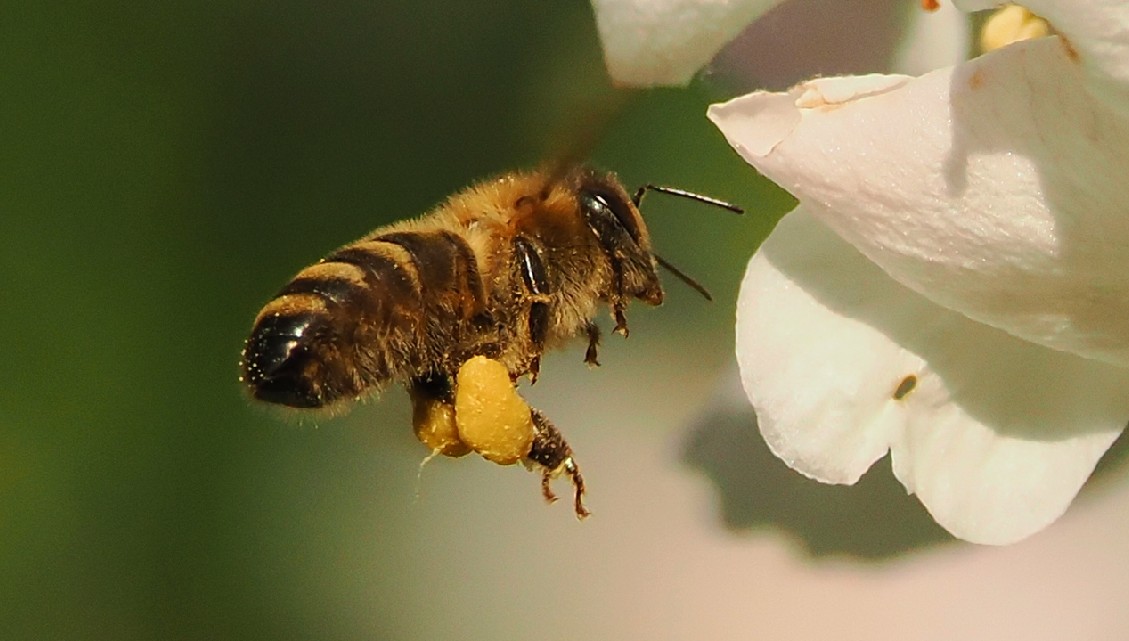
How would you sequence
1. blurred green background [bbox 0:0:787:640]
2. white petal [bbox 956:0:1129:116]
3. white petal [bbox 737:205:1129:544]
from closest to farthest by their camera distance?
white petal [bbox 956:0:1129:116], white petal [bbox 737:205:1129:544], blurred green background [bbox 0:0:787:640]

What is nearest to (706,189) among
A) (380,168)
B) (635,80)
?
(380,168)

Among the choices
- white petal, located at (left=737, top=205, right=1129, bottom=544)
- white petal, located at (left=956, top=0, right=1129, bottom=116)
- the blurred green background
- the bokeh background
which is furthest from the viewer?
the blurred green background

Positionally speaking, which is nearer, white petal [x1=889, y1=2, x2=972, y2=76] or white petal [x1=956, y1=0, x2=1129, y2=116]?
white petal [x1=956, y1=0, x2=1129, y2=116]

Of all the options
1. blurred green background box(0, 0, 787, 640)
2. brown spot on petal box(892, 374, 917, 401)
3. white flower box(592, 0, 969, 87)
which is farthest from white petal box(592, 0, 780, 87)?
blurred green background box(0, 0, 787, 640)

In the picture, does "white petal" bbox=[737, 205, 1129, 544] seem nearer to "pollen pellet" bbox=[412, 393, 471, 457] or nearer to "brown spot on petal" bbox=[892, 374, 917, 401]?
"brown spot on petal" bbox=[892, 374, 917, 401]

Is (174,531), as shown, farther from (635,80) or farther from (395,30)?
(635,80)

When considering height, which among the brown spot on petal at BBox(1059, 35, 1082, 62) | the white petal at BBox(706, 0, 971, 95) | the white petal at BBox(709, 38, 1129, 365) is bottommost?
the white petal at BBox(706, 0, 971, 95)

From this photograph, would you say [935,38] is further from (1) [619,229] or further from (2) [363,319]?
(2) [363,319]
